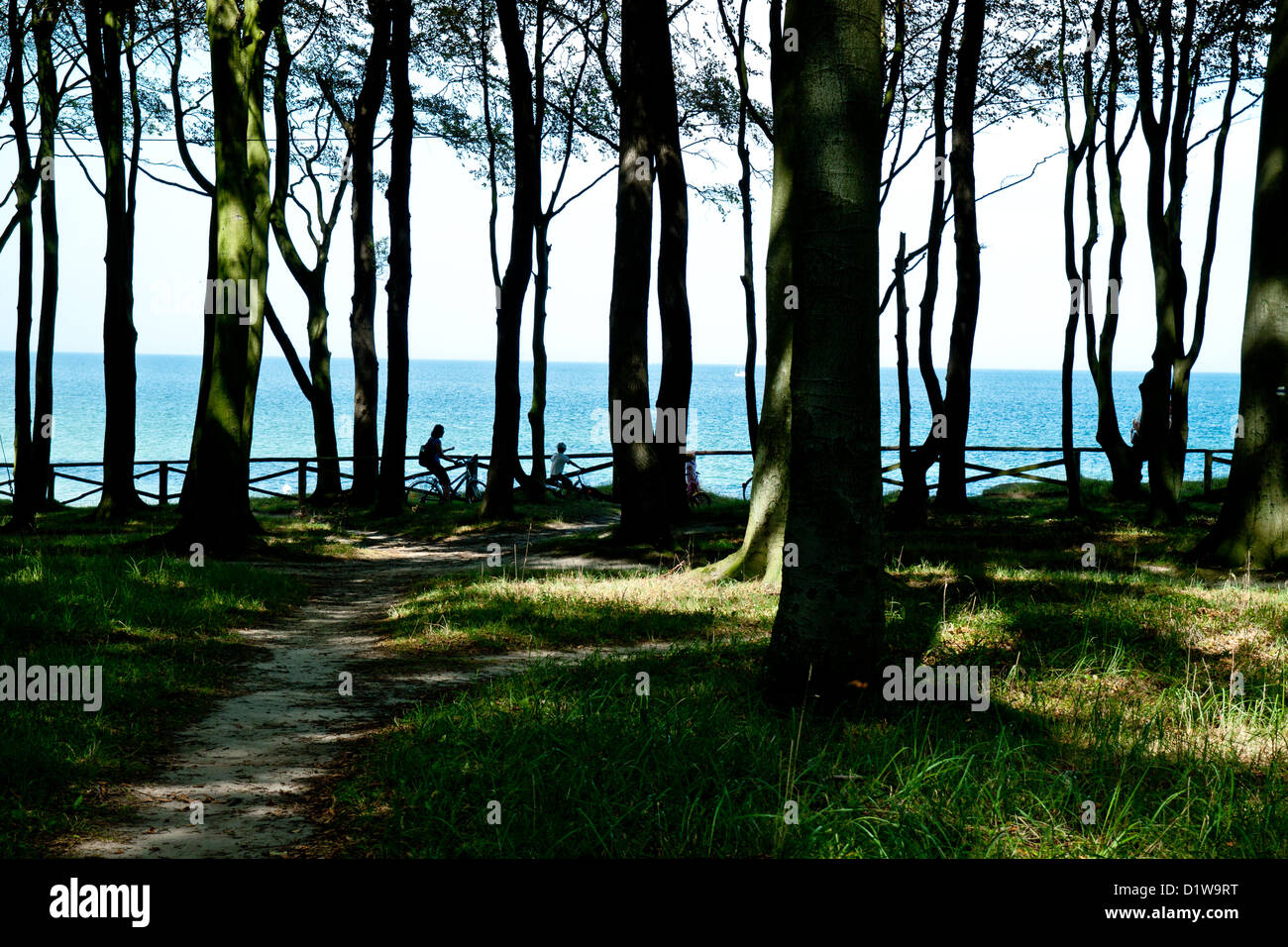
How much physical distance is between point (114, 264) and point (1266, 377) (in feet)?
55.3

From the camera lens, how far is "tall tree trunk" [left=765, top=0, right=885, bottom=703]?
505cm

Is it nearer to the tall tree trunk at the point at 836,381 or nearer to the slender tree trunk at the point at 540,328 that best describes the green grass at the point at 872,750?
the tall tree trunk at the point at 836,381

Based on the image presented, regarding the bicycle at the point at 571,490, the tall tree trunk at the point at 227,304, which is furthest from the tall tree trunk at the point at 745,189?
the tall tree trunk at the point at 227,304

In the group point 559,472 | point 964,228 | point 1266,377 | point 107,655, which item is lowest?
point 107,655

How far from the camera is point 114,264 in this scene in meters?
16.9

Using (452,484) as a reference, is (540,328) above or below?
above

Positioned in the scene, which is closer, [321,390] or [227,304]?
[227,304]

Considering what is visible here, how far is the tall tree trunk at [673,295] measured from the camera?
14555 millimetres

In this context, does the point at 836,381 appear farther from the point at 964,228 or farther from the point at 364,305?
the point at 364,305

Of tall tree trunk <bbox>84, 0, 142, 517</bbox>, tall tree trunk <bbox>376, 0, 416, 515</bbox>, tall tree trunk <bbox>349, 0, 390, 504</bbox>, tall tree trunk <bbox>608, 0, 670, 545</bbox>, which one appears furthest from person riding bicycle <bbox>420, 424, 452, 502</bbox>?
tall tree trunk <bbox>608, 0, 670, 545</bbox>

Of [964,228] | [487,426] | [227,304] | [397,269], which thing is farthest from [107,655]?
[487,426]

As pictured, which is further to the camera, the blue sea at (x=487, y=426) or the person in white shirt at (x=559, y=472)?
the blue sea at (x=487, y=426)

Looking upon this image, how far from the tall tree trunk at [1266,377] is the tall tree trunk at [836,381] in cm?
617

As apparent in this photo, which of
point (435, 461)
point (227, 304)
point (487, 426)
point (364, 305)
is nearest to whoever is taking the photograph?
point (227, 304)
